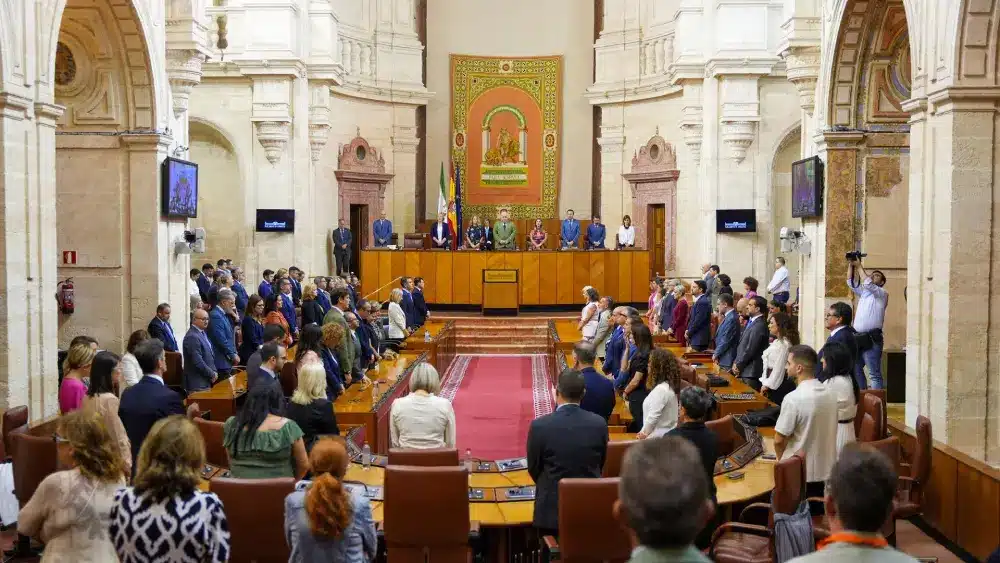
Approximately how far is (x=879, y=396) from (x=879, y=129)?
450cm

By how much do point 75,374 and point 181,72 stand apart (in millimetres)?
6054

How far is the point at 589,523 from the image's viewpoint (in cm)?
464

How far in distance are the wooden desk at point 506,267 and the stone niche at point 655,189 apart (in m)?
1.41

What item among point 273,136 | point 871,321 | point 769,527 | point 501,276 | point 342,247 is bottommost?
point 769,527

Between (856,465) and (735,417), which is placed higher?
(856,465)

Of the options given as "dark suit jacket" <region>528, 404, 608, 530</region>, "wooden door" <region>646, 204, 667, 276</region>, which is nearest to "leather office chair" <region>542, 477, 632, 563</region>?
"dark suit jacket" <region>528, 404, 608, 530</region>

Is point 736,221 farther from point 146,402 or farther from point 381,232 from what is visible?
point 146,402

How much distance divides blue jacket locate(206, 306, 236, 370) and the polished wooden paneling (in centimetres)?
889

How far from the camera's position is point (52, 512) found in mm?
3631

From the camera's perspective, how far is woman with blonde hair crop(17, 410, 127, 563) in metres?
3.63

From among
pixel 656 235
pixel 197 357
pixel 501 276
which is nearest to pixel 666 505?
pixel 197 357

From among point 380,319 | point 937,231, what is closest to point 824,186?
point 937,231

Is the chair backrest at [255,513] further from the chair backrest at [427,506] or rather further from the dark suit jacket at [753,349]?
the dark suit jacket at [753,349]

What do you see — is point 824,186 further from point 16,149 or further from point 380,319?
point 16,149
